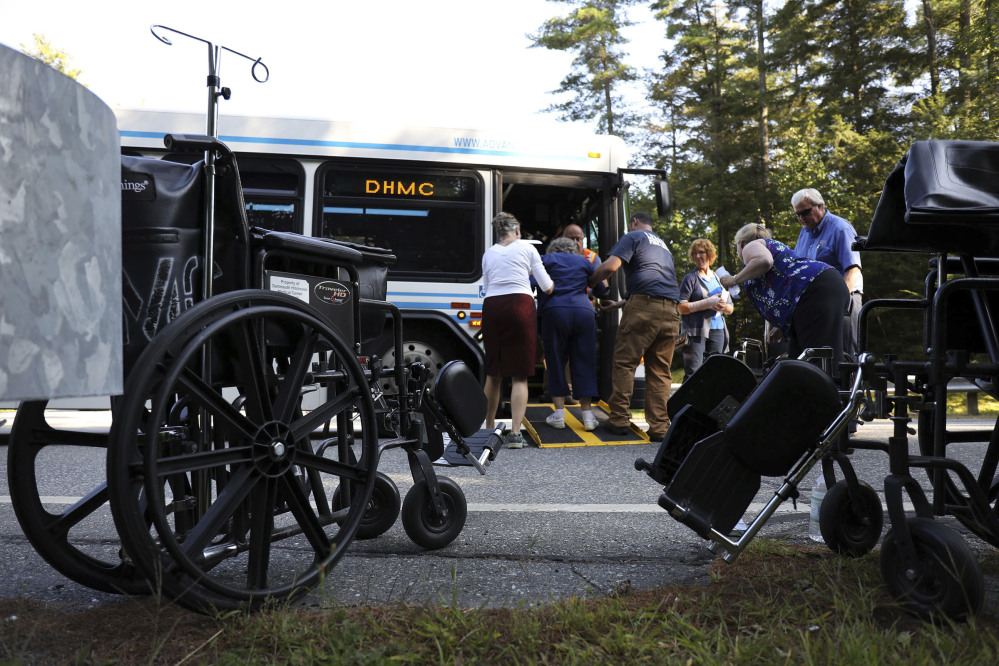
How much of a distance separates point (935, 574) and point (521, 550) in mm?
1544

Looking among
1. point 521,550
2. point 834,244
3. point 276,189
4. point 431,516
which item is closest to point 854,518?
point 521,550

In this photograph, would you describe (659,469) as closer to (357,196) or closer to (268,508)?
(268,508)

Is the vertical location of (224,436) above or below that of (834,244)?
below

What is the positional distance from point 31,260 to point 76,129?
30 cm

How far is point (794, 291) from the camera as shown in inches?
195

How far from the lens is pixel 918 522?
91.7 inches

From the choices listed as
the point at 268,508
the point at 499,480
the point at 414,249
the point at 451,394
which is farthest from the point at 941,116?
the point at 268,508

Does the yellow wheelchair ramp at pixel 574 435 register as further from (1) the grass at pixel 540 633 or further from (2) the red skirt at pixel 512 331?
(1) the grass at pixel 540 633

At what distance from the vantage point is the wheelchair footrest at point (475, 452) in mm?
3730

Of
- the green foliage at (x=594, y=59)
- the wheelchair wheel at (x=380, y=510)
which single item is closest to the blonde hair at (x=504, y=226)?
the wheelchair wheel at (x=380, y=510)

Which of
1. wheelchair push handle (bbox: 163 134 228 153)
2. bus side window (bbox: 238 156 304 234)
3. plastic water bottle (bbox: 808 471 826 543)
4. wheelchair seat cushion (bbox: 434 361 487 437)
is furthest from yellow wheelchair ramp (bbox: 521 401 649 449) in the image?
wheelchair push handle (bbox: 163 134 228 153)

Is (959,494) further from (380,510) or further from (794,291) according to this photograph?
(794,291)

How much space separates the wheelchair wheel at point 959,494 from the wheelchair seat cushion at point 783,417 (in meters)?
0.36

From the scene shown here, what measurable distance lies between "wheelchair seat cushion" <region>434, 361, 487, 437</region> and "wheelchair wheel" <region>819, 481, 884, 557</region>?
4.75 ft
